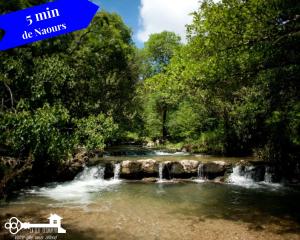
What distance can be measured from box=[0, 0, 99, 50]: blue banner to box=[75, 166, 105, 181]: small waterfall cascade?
13095 mm

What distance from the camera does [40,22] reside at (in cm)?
702

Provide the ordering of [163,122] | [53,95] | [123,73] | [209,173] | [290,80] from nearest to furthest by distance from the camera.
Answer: [290,80] → [53,95] → [209,173] → [123,73] → [163,122]

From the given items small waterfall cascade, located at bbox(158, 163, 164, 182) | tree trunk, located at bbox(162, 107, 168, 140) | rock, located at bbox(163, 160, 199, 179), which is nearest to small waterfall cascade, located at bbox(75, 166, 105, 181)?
small waterfall cascade, located at bbox(158, 163, 164, 182)

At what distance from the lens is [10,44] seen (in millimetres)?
7176

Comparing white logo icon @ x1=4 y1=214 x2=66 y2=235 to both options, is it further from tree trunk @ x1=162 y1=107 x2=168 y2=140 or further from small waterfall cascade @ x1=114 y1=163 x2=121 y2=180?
tree trunk @ x1=162 y1=107 x2=168 y2=140

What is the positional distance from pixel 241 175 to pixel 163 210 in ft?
27.2

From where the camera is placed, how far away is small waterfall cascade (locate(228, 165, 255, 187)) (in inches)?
743

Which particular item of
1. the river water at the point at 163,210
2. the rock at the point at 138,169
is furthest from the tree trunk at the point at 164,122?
the river water at the point at 163,210

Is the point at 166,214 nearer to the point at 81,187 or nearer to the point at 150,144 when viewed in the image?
the point at 81,187

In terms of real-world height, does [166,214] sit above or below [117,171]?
below

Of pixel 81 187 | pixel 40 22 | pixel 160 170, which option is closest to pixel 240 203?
pixel 160 170

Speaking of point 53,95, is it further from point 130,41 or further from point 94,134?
point 130,41

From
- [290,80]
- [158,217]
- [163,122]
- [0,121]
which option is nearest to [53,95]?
[0,121]

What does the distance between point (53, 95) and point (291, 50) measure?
8.69 metres
